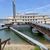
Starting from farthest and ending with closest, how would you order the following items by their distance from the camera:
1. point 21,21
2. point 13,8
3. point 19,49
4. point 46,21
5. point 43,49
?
point 13,8 < point 46,21 < point 21,21 < point 19,49 < point 43,49

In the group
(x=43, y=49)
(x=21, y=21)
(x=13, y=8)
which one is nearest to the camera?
(x=43, y=49)

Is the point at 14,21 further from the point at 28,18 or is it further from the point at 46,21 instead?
the point at 46,21

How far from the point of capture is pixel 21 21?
90188 mm

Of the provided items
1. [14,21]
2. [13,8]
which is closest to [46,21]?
[14,21]

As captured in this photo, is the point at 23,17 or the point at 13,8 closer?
the point at 23,17

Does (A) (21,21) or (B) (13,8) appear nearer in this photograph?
(A) (21,21)

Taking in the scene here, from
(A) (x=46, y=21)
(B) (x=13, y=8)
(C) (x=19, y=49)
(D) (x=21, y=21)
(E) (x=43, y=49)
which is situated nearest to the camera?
(E) (x=43, y=49)

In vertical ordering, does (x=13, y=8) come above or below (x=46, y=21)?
above

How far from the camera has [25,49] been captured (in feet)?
53.1

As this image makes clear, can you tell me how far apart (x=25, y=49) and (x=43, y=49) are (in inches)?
80.4

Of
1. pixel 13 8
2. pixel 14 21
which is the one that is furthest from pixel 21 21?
pixel 13 8

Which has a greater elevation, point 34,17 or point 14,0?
point 14,0

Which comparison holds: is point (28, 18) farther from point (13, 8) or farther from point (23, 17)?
point (13, 8)

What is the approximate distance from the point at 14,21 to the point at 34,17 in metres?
13.0
